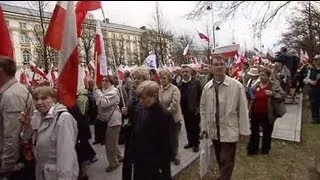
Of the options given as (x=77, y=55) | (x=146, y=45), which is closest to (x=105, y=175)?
(x=77, y=55)

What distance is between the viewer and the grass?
6926mm

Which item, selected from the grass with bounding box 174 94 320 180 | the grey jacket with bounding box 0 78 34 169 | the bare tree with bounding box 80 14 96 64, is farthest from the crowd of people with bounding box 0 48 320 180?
the bare tree with bounding box 80 14 96 64

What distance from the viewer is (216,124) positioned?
18.4ft

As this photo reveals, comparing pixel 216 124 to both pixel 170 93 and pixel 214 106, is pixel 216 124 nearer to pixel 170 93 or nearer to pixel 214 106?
pixel 214 106

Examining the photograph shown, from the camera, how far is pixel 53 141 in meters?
3.58

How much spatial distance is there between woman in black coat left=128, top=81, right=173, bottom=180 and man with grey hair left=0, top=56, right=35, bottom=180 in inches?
44.8

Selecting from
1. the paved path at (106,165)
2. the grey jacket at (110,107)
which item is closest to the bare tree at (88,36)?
the paved path at (106,165)

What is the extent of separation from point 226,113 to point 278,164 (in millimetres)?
2804

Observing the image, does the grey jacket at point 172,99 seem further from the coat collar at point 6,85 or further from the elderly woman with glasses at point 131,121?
the coat collar at point 6,85

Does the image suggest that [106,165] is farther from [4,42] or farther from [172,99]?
[4,42]

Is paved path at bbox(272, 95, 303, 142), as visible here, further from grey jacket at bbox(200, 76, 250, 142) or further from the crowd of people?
grey jacket at bbox(200, 76, 250, 142)

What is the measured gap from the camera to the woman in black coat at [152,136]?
4078mm

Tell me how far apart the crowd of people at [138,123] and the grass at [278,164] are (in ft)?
1.12

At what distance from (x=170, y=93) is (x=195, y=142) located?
→ 2.02 m
